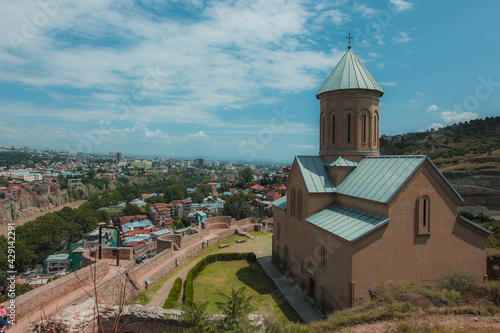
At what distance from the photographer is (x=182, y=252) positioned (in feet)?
54.9

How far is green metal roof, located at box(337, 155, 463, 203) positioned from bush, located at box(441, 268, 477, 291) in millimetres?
2379

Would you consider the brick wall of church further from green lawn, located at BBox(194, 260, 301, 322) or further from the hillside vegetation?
the hillside vegetation

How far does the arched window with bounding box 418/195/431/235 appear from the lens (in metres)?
8.85

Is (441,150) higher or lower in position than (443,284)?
higher

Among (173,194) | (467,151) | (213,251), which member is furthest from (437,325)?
(173,194)

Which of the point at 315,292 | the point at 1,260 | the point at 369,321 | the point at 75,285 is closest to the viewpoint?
the point at 369,321

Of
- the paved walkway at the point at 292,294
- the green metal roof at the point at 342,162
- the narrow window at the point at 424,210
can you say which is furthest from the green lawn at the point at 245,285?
the green metal roof at the point at 342,162

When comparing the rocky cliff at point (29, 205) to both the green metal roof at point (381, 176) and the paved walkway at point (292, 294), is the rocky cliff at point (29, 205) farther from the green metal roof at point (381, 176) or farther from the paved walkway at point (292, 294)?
the green metal roof at point (381, 176)

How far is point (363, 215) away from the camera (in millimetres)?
9789

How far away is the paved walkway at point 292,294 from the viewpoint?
32.7 ft

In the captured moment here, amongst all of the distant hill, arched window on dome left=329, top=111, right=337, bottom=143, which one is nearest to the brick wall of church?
arched window on dome left=329, top=111, right=337, bottom=143

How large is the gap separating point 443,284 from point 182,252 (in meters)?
13.2

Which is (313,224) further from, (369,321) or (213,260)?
(213,260)

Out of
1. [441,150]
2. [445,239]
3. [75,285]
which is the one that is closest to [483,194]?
[441,150]
